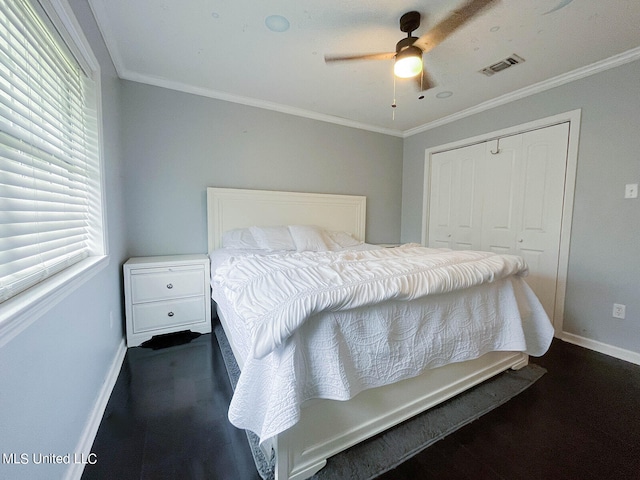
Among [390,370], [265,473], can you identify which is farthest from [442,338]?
[265,473]

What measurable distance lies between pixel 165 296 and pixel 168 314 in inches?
6.5

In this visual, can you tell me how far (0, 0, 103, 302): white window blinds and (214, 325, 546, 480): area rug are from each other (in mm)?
1214

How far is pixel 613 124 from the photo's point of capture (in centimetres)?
219

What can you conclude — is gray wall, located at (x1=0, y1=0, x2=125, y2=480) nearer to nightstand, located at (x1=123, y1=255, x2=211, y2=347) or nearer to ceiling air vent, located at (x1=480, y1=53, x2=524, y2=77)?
nightstand, located at (x1=123, y1=255, x2=211, y2=347)

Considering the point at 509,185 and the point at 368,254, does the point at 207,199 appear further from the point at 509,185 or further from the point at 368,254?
the point at 509,185

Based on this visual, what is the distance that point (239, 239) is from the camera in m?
2.77

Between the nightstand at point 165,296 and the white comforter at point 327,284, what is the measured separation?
3.04 ft

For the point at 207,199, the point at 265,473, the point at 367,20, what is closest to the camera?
the point at 265,473

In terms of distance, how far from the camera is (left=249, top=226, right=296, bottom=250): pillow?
2727 millimetres

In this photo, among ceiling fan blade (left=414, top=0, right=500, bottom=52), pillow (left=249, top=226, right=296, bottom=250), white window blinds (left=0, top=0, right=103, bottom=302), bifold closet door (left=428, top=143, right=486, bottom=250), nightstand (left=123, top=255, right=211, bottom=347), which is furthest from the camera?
bifold closet door (left=428, top=143, right=486, bottom=250)

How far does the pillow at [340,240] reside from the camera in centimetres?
310

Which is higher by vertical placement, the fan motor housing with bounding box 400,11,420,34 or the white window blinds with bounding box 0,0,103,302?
the fan motor housing with bounding box 400,11,420,34

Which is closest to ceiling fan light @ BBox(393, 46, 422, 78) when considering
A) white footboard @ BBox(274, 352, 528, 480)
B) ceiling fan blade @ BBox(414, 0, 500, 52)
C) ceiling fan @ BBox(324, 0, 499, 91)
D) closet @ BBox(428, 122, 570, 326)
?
ceiling fan @ BBox(324, 0, 499, 91)

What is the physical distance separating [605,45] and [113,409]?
416 centimetres
